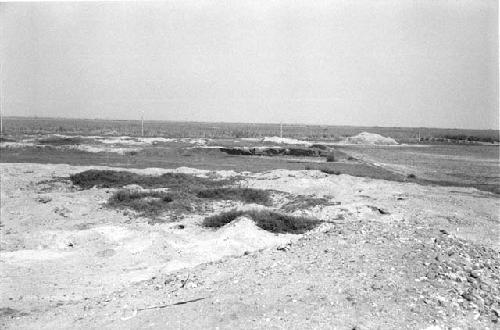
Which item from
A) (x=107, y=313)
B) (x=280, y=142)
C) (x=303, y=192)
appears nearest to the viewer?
(x=107, y=313)

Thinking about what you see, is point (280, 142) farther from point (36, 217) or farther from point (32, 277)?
point (32, 277)

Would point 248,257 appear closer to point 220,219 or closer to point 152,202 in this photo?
point 220,219

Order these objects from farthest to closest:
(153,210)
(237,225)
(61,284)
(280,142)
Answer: (280,142)
(153,210)
(237,225)
(61,284)

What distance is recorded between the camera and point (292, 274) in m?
6.95

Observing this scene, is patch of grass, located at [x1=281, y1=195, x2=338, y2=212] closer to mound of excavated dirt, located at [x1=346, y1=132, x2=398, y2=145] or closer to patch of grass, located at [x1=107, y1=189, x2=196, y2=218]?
patch of grass, located at [x1=107, y1=189, x2=196, y2=218]

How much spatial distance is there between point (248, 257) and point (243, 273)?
96 cm

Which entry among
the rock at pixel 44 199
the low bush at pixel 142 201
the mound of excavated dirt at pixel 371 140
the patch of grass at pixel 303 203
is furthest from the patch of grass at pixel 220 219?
the mound of excavated dirt at pixel 371 140

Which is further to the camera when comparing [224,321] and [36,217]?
[36,217]

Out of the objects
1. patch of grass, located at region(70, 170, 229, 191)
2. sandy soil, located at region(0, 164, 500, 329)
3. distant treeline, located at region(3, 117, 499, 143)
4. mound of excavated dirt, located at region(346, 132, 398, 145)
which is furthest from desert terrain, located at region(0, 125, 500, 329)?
distant treeline, located at region(3, 117, 499, 143)

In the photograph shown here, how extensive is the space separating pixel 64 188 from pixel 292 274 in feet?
45.2

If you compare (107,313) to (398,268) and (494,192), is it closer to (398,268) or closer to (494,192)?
(398,268)

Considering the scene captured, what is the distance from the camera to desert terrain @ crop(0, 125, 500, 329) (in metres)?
5.85

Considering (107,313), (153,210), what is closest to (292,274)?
(107,313)

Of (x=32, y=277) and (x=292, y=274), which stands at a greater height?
(x=292, y=274)
